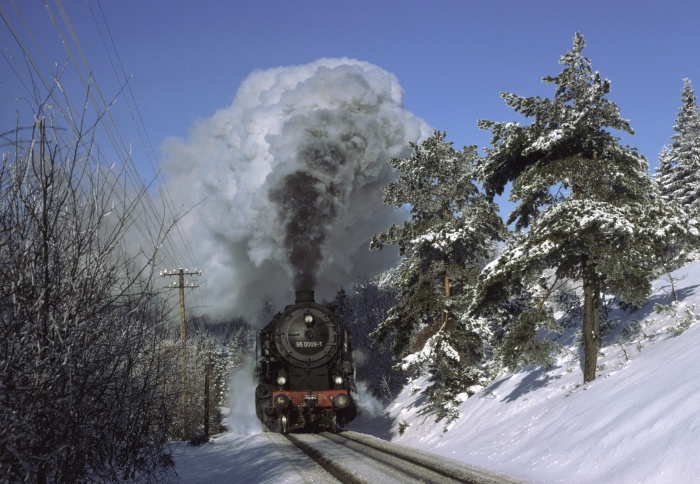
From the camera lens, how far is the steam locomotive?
17.2 meters

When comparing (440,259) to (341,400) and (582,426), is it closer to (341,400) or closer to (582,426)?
(341,400)

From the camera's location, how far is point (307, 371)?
1767 centimetres

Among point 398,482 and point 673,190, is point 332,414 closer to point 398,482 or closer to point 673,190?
point 398,482

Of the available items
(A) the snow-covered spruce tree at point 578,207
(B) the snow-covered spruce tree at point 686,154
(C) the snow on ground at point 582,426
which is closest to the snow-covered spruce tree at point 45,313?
(C) the snow on ground at point 582,426

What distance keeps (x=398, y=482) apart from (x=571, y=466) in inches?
95.6

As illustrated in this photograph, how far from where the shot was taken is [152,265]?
5.32 meters

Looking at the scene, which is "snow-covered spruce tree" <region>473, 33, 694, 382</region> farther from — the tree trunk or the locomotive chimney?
the locomotive chimney

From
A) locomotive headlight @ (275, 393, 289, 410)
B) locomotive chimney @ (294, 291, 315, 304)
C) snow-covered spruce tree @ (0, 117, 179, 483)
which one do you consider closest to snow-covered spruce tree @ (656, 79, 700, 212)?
locomotive chimney @ (294, 291, 315, 304)

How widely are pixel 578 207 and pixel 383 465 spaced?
19.7 ft

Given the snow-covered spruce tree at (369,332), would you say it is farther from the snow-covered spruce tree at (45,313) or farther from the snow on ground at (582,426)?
the snow-covered spruce tree at (45,313)

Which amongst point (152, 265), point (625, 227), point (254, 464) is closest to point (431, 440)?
point (254, 464)

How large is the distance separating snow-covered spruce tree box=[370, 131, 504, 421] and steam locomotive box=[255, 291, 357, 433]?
57.9 inches

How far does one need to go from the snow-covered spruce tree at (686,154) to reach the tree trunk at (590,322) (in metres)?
25.8

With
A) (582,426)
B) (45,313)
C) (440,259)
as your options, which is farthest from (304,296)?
(45,313)
